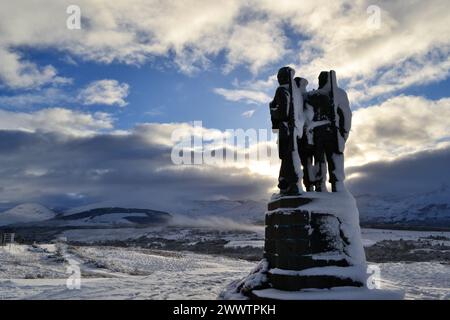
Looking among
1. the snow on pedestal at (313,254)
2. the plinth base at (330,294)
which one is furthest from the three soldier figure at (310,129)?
the plinth base at (330,294)

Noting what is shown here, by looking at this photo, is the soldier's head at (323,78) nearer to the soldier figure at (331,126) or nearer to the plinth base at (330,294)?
the soldier figure at (331,126)

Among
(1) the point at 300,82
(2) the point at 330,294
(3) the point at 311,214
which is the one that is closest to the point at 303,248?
(3) the point at 311,214

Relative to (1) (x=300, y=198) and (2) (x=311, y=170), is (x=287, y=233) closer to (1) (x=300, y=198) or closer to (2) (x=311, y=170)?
(1) (x=300, y=198)

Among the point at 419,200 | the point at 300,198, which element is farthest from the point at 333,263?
the point at 419,200

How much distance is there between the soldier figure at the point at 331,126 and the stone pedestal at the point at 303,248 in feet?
4.37

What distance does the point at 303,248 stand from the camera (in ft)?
25.5

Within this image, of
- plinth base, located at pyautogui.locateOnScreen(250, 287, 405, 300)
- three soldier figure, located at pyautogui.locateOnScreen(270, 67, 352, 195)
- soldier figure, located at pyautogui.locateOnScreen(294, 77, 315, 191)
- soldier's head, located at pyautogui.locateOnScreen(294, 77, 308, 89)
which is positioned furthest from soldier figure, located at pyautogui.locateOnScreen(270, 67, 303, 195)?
plinth base, located at pyautogui.locateOnScreen(250, 287, 405, 300)

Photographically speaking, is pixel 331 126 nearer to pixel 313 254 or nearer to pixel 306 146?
pixel 306 146

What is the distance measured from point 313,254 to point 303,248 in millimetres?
227

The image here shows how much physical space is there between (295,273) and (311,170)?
2713 millimetres

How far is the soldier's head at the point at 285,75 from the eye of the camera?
878cm

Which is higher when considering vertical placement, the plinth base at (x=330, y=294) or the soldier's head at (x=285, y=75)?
the soldier's head at (x=285, y=75)

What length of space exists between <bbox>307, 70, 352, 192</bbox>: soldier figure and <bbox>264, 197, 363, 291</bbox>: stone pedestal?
1.33 m

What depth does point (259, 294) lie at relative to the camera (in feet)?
25.2
